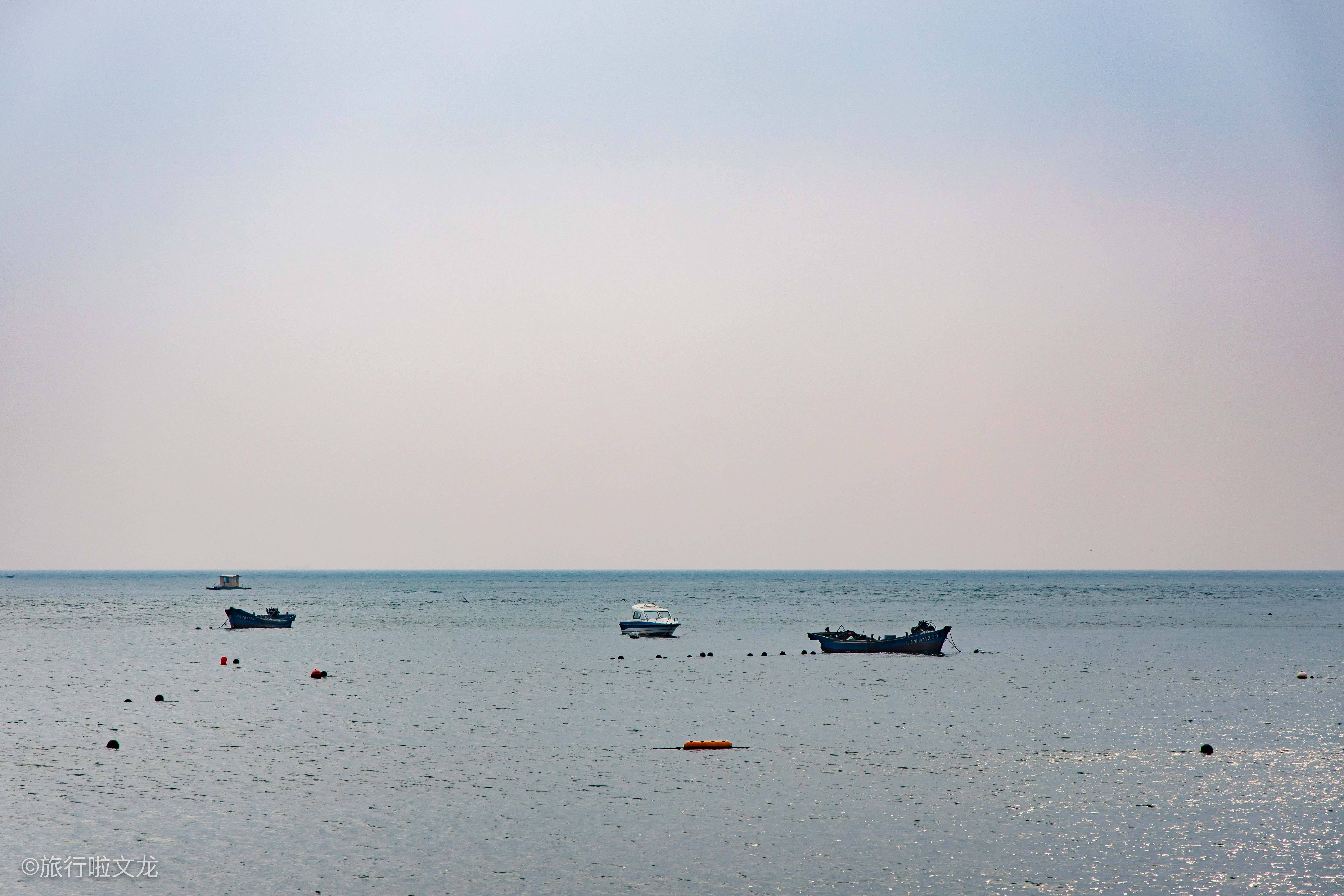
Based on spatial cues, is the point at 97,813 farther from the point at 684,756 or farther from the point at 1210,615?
the point at 1210,615

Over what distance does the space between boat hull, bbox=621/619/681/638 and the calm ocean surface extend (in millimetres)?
22003

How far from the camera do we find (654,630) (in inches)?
3750

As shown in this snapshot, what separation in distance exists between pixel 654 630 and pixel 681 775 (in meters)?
63.4

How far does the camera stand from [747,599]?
19612cm

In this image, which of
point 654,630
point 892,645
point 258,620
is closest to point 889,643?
point 892,645

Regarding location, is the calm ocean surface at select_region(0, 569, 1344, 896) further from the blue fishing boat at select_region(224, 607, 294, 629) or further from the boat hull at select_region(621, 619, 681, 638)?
the blue fishing boat at select_region(224, 607, 294, 629)

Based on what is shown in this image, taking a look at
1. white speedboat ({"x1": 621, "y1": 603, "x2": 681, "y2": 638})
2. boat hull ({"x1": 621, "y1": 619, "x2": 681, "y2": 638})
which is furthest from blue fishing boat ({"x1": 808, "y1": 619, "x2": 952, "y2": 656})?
white speedboat ({"x1": 621, "y1": 603, "x2": 681, "y2": 638})

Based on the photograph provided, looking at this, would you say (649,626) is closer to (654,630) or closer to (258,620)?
(654,630)

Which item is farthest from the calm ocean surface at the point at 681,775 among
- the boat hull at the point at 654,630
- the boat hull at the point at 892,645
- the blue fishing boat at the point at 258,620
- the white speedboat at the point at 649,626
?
the blue fishing boat at the point at 258,620

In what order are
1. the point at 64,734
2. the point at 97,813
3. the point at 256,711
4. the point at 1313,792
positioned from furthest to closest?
the point at 256,711 → the point at 64,734 → the point at 1313,792 → the point at 97,813

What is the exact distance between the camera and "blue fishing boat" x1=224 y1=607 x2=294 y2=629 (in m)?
109

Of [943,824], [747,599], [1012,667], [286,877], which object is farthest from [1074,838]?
[747,599]

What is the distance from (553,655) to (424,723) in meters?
34.0

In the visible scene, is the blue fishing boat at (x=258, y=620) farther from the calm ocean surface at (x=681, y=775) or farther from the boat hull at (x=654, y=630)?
the boat hull at (x=654, y=630)
